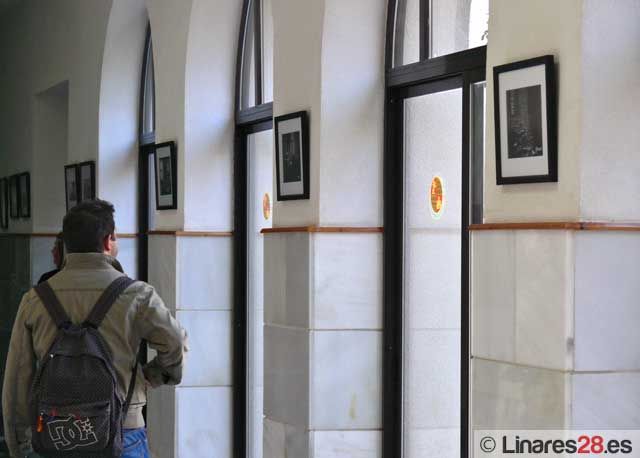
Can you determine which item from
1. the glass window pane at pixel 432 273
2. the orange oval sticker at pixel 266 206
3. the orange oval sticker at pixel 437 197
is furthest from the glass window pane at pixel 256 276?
the orange oval sticker at pixel 437 197

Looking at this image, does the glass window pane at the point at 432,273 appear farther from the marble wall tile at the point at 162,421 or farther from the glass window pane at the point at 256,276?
the marble wall tile at the point at 162,421

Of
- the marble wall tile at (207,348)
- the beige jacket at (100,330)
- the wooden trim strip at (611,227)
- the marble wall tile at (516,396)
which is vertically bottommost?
the marble wall tile at (207,348)

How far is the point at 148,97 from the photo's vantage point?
10727 mm

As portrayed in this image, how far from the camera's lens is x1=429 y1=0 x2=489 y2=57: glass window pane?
551cm

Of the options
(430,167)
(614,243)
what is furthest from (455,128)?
(614,243)

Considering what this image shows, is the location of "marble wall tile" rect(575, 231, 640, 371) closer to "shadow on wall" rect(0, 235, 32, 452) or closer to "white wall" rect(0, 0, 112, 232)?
"white wall" rect(0, 0, 112, 232)

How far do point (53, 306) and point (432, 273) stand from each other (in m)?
2.36

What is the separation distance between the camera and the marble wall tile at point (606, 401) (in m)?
4.10

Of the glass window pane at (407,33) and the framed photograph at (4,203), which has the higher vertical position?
the glass window pane at (407,33)

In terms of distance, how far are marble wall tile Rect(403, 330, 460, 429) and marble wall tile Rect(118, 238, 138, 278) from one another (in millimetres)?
4893

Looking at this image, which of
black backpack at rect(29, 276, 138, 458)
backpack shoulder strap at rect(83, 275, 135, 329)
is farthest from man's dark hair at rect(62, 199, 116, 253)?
black backpack at rect(29, 276, 138, 458)

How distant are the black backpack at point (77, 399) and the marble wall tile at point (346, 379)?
7.04ft

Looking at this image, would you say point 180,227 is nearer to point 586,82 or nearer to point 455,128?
point 455,128

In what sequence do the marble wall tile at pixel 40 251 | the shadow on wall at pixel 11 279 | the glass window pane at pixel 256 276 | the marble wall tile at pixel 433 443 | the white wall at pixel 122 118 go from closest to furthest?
the marble wall tile at pixel 433 443, the glass window pane at pixel 256 276, the white wall at pixel 122 118, the marble wall tile at pixel 40 251, the shadow on wall at pixel 11 279
